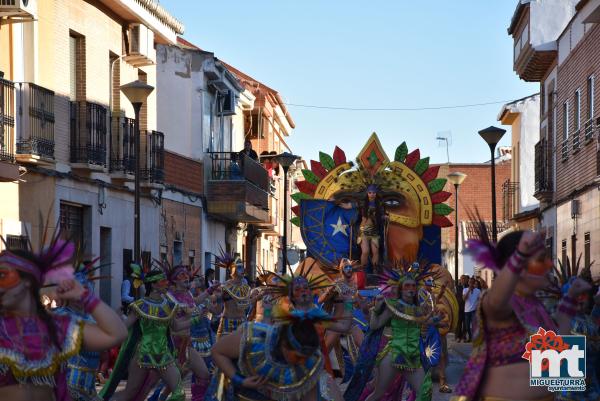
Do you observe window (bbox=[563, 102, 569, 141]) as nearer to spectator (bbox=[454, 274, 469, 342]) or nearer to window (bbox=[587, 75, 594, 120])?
window (bbox=[587, 75, 594, 120])

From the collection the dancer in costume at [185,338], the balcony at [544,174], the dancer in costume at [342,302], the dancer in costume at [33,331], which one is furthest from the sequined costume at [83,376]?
the balcony at [544,174]

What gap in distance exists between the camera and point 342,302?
1390 centimetres

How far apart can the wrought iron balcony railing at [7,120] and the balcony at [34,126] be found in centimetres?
35

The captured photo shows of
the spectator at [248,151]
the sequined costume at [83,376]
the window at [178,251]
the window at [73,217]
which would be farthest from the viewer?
the spectator at [248,151]

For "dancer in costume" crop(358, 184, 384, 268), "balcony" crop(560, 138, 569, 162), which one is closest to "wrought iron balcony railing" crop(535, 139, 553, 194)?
"balcony" crop(560, 138, 569, 162)


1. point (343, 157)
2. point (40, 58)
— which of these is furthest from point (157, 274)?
point (40, 58)

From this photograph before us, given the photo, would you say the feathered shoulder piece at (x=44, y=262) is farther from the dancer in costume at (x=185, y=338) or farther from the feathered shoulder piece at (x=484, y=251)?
the dancer in costume at (x=185, y=338)

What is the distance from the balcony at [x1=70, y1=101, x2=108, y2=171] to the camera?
25734 millimetres

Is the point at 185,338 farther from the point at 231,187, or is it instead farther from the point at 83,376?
the point at 231,187

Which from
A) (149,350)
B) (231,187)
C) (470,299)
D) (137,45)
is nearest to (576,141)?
(470,299)

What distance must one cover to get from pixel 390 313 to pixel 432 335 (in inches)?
119

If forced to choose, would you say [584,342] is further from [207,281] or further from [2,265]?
[207,281]

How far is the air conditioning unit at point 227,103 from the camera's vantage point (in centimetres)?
4122

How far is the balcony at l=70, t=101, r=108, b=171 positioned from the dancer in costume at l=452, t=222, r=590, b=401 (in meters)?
18.6
